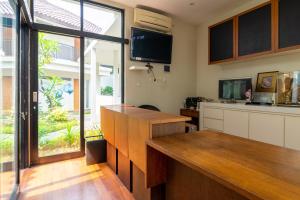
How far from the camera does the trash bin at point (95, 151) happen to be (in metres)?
2.91

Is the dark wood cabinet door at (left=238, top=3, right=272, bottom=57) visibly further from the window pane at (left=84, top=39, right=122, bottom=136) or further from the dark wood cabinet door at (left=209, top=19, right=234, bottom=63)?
the window pane at (left=84, top=39, right=122, bottom=136)

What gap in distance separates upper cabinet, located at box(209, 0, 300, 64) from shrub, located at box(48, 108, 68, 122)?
3236mm

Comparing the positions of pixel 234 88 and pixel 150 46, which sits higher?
pixel 150 46

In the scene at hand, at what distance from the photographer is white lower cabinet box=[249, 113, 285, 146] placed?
260 cm

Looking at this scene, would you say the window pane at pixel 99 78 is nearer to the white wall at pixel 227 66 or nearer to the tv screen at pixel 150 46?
the tv screen at pixel 150 46

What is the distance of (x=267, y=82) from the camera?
3.15 metres

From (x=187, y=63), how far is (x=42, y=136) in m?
3.55

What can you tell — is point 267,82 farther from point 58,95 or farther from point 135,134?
point 58,95

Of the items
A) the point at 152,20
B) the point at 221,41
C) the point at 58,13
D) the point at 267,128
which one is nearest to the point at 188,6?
the point at 152,20

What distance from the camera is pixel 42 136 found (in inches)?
119

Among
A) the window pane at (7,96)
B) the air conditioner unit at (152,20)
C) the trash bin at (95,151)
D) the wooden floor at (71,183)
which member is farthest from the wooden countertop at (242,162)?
the air conditioner unit at (152,20)

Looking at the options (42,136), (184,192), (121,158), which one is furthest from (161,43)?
(184,192)

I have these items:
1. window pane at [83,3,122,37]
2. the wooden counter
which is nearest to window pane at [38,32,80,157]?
window pane at [83,3,122,37]

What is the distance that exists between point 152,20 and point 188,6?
786 millimetres
